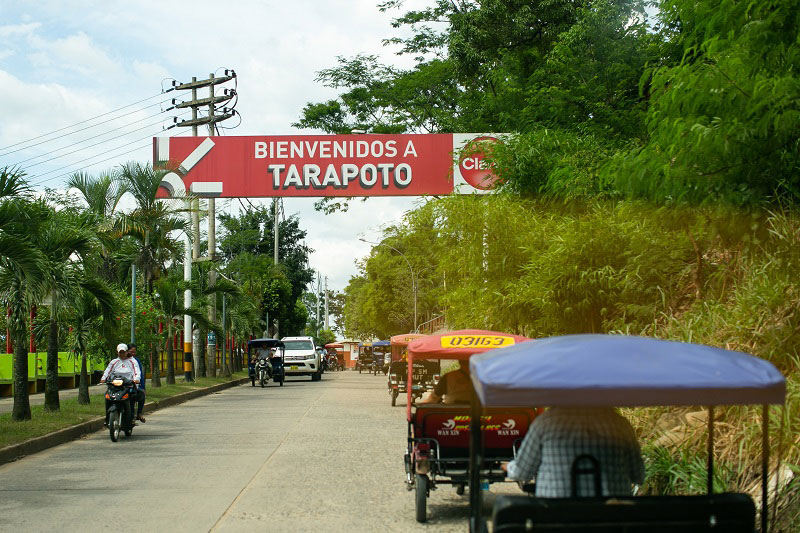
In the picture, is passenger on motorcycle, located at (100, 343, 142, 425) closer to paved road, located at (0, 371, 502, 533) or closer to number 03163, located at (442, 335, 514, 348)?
paved road, located at (0, 371, 502, 533)

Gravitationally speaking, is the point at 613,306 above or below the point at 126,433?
above

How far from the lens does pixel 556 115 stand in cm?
2625

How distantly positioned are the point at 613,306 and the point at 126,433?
9.14 meters

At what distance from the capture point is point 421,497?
8828mm

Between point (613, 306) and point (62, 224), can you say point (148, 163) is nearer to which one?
point (62, 224)

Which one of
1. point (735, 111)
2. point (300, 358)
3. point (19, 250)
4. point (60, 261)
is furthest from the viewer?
point (300, 358)

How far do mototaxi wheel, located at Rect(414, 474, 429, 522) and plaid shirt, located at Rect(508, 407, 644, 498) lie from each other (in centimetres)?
361

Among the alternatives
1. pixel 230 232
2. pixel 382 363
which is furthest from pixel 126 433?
pixel 230 232

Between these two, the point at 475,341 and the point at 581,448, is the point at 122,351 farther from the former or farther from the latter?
the point at 581,448

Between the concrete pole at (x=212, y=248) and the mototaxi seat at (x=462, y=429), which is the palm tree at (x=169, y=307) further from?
the mototaxi seat at (x=462, y=429)

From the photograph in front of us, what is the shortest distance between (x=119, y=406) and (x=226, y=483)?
19.4ft

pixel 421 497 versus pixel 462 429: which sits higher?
pixel 462 429

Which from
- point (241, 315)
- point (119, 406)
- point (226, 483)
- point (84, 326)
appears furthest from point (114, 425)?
point (241, 315)

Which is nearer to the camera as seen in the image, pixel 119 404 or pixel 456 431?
pixel 456 431
